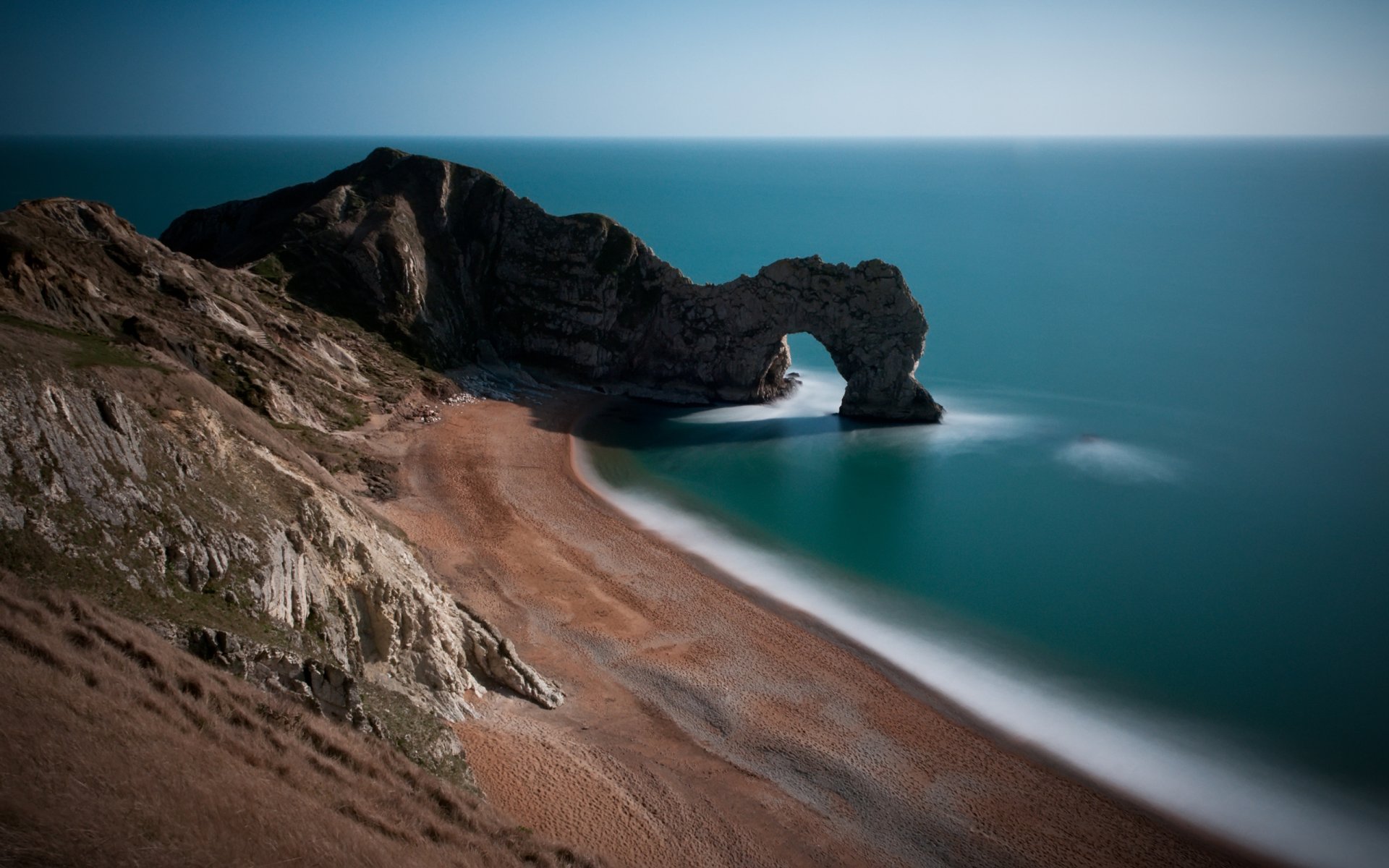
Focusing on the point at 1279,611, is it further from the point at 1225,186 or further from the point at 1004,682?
the point at 1225,186

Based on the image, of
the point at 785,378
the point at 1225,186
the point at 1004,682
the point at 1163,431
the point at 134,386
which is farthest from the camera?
the point at 1225,186

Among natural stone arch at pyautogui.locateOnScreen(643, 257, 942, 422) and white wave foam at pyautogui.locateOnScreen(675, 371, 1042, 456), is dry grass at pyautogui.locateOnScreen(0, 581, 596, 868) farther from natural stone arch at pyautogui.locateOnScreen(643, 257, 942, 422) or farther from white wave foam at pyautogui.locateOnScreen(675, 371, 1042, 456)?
natural stone arch at pyautogui.locateOnScreen(643, 257, 942, 422)

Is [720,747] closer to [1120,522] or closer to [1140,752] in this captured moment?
[1140,752]

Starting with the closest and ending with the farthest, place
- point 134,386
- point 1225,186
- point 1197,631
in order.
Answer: point 134,386 → point 1197,631 → point 1225,186

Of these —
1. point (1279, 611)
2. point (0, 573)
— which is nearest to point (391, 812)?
point (0, 573)

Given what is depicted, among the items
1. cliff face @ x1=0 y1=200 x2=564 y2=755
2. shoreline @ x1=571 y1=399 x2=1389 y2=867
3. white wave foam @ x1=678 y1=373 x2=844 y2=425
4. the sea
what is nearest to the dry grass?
cliff face @ x1=0 y1=200 x2=564 y2=755

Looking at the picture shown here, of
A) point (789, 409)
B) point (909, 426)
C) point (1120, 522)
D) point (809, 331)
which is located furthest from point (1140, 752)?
point (789, 409)
